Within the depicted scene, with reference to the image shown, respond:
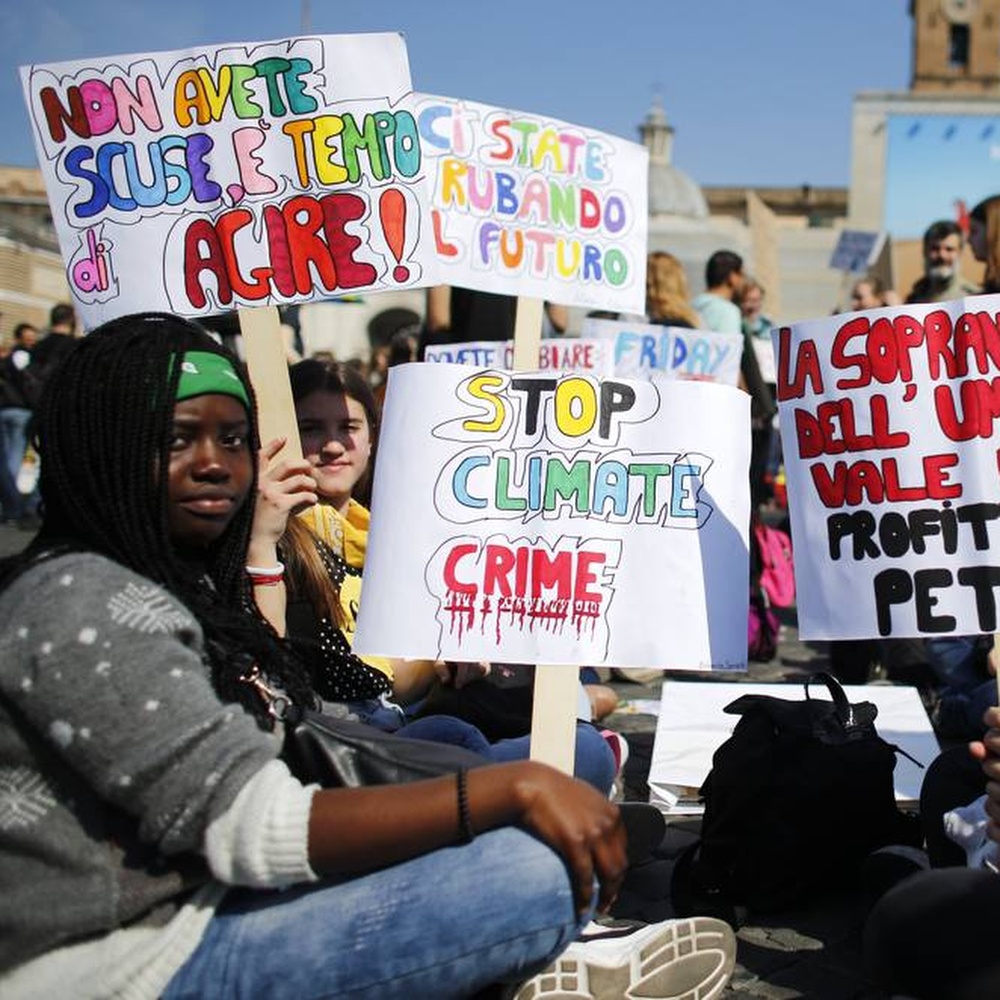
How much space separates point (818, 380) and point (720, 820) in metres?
1.08

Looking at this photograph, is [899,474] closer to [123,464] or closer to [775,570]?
[123,464]

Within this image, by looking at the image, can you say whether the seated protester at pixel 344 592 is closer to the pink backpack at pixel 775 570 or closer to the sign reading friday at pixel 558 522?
the sign reading friday at pixel 558 522

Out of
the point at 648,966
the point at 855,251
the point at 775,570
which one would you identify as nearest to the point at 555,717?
the point at 648,966

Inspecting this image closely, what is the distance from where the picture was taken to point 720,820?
3049 mm

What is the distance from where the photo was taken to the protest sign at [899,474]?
2.61 metres

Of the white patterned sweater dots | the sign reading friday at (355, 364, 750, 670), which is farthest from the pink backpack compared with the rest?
the white patterned sweater dots

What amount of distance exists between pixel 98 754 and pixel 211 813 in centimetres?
17

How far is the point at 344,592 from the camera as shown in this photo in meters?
3.24

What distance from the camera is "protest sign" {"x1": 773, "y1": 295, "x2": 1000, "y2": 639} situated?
2613mm

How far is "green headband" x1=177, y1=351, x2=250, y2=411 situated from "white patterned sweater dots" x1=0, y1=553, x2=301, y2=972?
336 mm

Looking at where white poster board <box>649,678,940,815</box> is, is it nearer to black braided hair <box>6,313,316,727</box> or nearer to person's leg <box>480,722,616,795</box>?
person's leg <box>480,722,616,795</box>

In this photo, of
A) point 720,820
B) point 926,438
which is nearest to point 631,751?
point 720,820

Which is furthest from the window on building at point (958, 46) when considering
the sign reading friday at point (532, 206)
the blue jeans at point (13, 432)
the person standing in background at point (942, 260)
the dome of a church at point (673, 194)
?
the sign reading friday at point (532, 206)

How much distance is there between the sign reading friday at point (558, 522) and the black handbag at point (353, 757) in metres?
0.62
